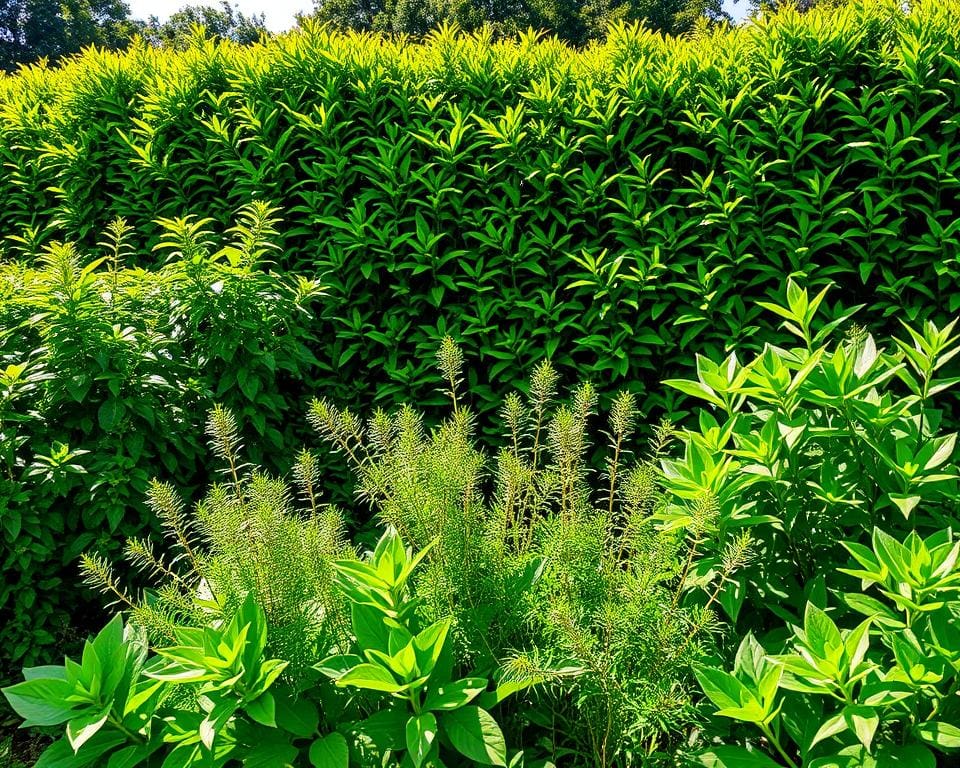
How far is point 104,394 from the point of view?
3.30m

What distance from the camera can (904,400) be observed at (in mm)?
2107

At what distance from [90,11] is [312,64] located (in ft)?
218

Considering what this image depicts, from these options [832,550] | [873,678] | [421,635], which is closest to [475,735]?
[421,635]

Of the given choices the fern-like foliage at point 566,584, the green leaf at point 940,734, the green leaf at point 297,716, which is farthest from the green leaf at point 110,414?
the green leaf at point 940,734

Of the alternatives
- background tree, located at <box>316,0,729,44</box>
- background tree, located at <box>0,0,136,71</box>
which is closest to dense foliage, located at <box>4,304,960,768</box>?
background tree, located at <box>316,0,729,44</box>

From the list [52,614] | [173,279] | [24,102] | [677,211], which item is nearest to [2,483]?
[52,614]

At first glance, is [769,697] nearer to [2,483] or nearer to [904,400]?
[904,400]

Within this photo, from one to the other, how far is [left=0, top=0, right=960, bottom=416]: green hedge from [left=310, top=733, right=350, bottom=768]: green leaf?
269 centimetres

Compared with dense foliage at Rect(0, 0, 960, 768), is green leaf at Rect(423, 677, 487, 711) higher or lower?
lower

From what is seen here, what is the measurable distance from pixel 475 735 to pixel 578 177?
10.7 ft

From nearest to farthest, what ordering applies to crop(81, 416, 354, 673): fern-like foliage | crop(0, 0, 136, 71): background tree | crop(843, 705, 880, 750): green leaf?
crop(843, 705, 880, 750): green leaf
crop(81, 416, 354, 673): fern-like foliage
crop(0, 0, 136, 71): background tree

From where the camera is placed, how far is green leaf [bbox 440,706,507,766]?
5.40 ft

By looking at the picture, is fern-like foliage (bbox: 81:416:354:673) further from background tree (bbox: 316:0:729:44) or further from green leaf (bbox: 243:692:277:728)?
background tree (bbox: 316:0:729:44)

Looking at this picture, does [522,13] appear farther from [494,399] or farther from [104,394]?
[104,394]
